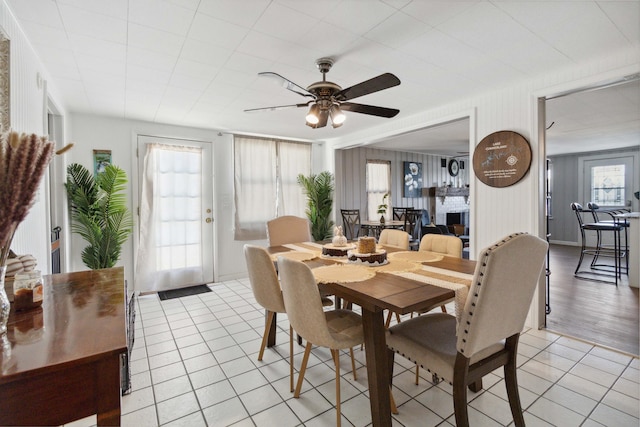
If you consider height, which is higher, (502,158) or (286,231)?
(502,158)

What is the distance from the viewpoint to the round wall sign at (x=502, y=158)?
9.28 ft

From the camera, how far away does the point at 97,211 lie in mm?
3506

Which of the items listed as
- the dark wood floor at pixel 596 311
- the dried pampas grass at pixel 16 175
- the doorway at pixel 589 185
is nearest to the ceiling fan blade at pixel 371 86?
the dried pampas grass at pixel 16 175

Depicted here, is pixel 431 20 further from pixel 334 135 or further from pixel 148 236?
pixel 148 236

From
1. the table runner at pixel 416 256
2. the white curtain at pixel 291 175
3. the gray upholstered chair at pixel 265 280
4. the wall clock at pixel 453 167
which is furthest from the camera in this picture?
the wall clock at pixel 453 167

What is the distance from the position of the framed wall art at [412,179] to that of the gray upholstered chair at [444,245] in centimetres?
432

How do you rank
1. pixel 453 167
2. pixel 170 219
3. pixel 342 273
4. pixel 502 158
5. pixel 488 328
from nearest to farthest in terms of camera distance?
pixel 488 328 < pixel 342 273 < pixel 502 158 < pixel 170 219 < pixel 453 167

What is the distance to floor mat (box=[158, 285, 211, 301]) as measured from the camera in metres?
4.01

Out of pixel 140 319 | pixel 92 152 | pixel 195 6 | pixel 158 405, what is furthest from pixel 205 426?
pixel 92 152

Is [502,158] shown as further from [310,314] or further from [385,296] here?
[310,314]

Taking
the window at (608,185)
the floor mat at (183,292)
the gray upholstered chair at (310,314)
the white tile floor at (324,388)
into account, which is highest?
the window at (608,185)

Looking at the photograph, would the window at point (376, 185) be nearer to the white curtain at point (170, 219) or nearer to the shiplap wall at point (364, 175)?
the shiplap wall at point (364, 175)

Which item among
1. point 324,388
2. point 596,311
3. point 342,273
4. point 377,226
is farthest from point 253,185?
point 596,311

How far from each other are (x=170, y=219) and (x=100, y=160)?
1089 mm
